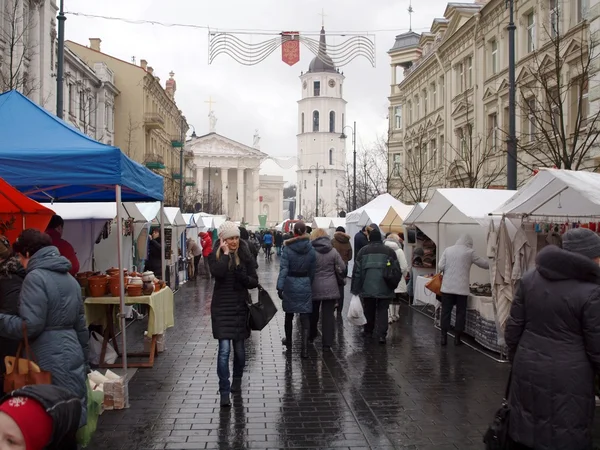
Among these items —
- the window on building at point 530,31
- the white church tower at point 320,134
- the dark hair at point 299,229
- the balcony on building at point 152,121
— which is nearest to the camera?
the dark hair at point 299,229

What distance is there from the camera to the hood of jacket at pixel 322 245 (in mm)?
10203

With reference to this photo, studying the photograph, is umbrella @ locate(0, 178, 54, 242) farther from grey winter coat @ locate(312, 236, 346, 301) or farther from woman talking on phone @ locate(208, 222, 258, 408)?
grey winter coat @ locate(312, 236, 346, 301)

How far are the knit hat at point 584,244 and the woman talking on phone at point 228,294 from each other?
340 cm

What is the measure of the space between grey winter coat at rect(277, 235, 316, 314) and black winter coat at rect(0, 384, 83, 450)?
6.72 meters

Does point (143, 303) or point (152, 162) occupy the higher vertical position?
point (152, 162)

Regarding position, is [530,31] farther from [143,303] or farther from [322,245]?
[143,303]

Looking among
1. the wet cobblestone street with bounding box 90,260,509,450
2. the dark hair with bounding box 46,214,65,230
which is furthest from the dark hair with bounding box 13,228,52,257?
the dark hair with bounding box 46,214,65,230

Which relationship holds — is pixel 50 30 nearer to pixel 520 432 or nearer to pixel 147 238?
pixel 147 238

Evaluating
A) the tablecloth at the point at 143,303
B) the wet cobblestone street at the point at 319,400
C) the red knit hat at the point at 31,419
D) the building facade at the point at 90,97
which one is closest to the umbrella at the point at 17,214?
the tablecloth at the point at 143,303

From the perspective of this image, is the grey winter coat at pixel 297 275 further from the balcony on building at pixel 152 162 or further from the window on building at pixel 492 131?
the balcony on building at pixel 152 162

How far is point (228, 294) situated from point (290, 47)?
10566mm

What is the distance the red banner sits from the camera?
52.6 feet

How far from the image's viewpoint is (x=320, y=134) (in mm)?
115812

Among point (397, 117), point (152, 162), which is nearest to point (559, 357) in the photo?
point (397, 117)
